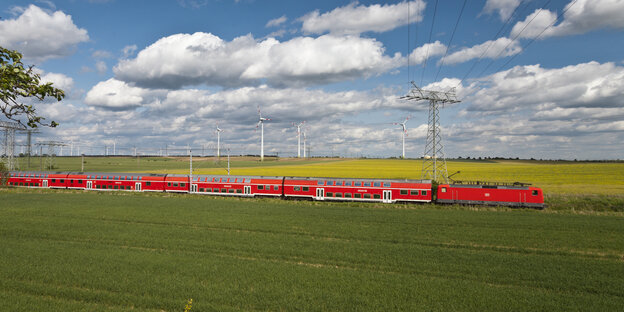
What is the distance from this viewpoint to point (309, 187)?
158 ft

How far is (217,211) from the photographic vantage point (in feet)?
120

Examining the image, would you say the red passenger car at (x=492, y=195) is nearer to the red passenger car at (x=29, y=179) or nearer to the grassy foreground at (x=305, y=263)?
the grassy foreground at (x=305, y=263)

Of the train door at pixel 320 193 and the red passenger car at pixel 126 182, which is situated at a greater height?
the red passenger car at pixel 126 182

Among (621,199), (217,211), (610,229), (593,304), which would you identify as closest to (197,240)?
(217,211)

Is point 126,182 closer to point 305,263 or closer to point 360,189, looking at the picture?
point 360,189

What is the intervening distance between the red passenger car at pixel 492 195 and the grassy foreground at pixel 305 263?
811 centimetres

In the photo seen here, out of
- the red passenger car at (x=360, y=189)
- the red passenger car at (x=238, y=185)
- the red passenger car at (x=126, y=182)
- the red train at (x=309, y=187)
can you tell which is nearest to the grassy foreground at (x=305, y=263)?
the red train at (x=309, y=187)

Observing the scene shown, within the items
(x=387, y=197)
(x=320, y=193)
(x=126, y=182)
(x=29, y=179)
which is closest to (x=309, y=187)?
(x=320, y=193)

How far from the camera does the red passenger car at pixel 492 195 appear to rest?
41.6 m

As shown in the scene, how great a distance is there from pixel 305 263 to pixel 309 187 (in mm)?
29225

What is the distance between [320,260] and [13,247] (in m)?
17.9

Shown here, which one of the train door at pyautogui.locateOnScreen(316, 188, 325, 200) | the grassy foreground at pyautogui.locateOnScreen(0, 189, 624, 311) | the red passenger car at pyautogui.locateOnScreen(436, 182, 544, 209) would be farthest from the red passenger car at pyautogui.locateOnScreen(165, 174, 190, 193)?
the red passenger car at pyautogui.locateOnScreen(436, 182, 544, 209)

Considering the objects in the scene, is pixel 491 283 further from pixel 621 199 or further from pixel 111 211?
pixel 621 199

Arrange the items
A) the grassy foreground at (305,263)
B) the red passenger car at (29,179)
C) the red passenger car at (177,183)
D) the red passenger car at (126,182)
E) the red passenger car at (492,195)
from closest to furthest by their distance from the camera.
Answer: the grassy foreground at (305,263) → the red passenger car at (492,195) → the red passenger car at (177,183) → the red passenger car at (126,182) → the red passenger car at (29,179)
